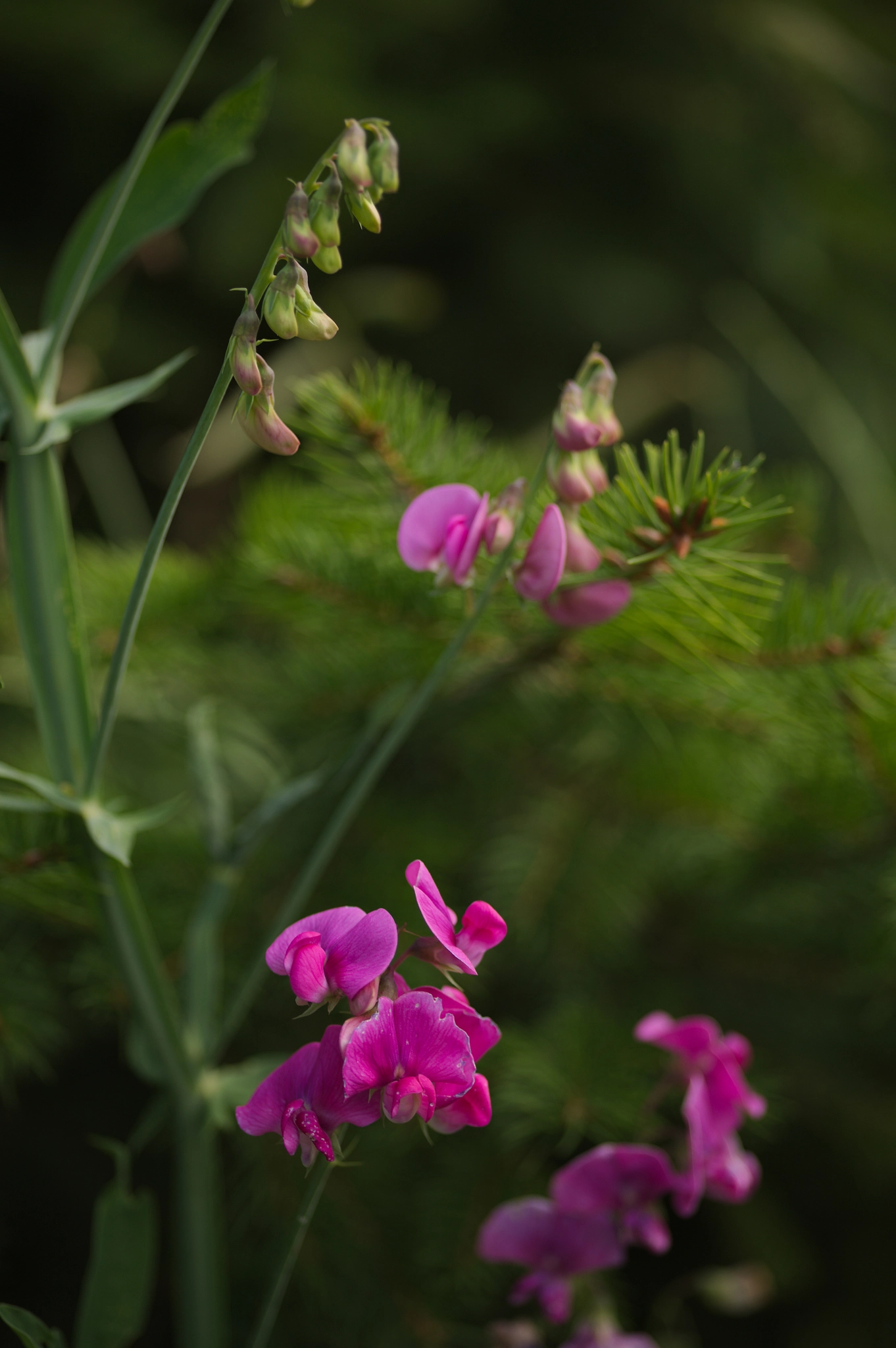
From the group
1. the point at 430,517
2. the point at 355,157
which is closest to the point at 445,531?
the point at 430,517

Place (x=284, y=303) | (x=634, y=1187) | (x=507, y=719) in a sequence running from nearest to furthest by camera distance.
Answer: (x=284, y=303) → (x=634, y=1187) → (x=507, y=719)

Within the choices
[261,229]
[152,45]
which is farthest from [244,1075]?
[152,45]

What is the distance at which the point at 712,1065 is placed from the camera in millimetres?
338

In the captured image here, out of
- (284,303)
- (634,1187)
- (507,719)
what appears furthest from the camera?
(507,719)

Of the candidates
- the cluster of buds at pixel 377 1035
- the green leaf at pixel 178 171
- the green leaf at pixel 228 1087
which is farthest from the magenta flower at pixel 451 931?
the green leaf at pixel 178 171

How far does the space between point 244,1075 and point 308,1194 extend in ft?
0.29

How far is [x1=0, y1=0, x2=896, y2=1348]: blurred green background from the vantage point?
44 centimetres

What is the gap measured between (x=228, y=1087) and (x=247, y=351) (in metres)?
0.23

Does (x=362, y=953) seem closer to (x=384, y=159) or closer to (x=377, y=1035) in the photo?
(x=377, y=1035)

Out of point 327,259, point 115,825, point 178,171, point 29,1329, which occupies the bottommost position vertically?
point 29,1329

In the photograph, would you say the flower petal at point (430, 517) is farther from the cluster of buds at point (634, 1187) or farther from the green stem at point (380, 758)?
the cluster of buds at point (634, 1187)

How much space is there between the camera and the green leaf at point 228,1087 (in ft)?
1.01

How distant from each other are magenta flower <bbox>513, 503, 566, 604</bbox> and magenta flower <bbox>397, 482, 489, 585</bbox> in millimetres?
17

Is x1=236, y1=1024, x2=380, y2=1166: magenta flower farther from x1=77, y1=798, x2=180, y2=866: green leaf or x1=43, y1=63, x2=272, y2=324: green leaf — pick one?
x1=43, y1=63, x2=272, y2=324: green leaf
